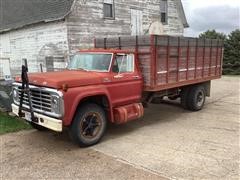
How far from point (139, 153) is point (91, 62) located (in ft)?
8.64

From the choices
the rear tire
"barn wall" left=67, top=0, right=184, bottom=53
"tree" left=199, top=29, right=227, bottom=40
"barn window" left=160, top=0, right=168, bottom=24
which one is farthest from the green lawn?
"tree" left=199, top=29, right=227, bottom=40

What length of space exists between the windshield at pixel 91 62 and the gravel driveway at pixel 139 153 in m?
1.71

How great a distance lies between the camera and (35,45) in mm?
14477

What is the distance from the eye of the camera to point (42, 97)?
20.6ft

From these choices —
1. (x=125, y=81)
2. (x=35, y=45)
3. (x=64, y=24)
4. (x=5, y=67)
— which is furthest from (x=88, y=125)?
(x=5, y=67)

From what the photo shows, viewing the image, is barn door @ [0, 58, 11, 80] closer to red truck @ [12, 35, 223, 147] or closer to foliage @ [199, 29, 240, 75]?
red truck @ [12, 35, 223, 147]

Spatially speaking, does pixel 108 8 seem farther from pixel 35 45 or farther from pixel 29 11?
pixel 29 11

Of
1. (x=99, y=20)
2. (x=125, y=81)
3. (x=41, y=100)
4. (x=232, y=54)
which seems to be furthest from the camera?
(x=232, y=54)

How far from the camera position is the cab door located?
7.17 metres

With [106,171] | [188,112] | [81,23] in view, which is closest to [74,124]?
[106,171]

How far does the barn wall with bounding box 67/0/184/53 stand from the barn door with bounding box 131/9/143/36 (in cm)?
24

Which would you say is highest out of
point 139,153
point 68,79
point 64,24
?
point 64,24

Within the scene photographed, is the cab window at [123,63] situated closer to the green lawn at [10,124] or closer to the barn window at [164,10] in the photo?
the green lawn at [10,124]

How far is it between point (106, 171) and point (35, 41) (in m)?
10.5
